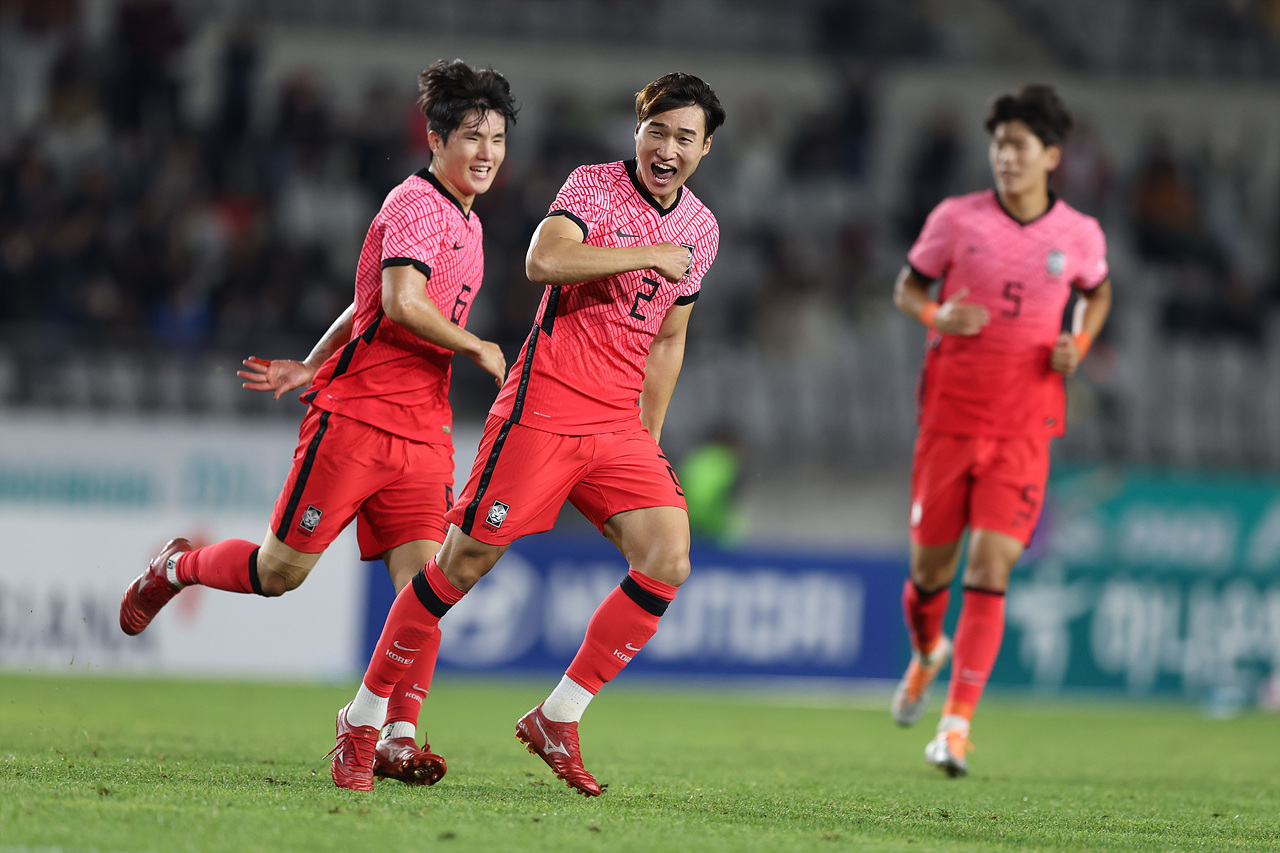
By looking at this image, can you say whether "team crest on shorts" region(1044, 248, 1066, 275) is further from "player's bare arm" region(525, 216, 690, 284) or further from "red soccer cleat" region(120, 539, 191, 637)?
"red soccer cleat" region(120, 539, 191, 637)

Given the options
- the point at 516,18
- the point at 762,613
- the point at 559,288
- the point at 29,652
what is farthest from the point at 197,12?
the point at 559,288

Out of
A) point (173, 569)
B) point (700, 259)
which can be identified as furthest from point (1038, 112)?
point (173, 569)

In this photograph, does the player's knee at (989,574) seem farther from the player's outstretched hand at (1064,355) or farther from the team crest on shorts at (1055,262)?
the team crest on shorts at (1055,262)

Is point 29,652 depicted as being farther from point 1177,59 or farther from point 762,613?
point 1177,59

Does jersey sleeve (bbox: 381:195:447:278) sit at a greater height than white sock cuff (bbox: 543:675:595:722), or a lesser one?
greater

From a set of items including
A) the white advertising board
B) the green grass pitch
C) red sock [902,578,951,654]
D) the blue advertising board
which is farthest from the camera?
the blue advertising board

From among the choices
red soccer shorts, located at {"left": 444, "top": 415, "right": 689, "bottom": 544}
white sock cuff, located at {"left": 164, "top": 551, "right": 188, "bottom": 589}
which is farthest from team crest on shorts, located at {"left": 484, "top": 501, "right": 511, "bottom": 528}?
white sock cuff, located at {"left": 164, "top": 551, "right": 188, "bottom": 589}

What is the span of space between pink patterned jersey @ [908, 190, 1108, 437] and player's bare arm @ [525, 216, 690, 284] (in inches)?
96.7

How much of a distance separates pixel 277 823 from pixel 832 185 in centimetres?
1307

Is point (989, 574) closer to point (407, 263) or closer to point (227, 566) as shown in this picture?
point (407, 263)

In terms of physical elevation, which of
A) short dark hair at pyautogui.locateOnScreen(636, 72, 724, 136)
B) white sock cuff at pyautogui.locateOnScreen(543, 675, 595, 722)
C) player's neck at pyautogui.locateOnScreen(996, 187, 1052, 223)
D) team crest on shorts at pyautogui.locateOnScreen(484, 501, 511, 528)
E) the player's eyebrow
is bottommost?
white sock cuff at pyautogui.locateOnScreen(543, 675, 595, 722)

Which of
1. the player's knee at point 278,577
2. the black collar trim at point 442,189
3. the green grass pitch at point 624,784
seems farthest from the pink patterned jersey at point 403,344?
the green grass pitch at point 624,784

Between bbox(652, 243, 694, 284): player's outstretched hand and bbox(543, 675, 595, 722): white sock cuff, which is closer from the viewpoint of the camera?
bbox(652, 243, 694, 284): player's outstretched hand

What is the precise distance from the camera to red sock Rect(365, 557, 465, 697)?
15.7 feet
